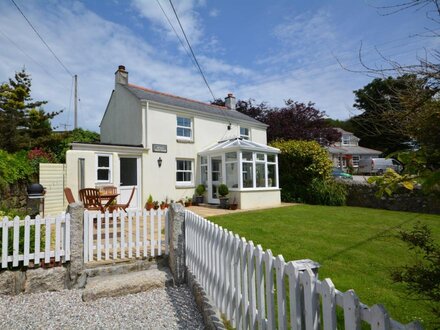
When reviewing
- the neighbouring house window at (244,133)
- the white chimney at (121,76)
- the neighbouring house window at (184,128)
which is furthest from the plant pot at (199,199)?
the white chimney at (121,76)

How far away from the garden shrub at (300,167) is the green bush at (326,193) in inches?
9.3

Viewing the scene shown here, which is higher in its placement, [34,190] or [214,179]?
[214,179]

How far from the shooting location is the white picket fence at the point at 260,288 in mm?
1415

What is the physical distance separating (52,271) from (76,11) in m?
6.19

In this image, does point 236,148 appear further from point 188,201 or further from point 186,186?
point 188,201

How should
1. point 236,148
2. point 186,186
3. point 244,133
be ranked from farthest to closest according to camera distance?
point 244,133, point 186,186, point 236,148

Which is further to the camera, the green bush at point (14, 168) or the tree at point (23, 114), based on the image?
the tree at point (23, 114)

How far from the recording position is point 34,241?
4.68 meters

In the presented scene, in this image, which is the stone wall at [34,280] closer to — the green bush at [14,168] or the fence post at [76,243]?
the fence post at [76,243]

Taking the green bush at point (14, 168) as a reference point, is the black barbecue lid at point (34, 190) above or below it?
below

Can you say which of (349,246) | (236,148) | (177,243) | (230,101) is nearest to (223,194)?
(236,148)

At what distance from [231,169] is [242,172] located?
75 centimetres

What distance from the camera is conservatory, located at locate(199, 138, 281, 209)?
43.3ft

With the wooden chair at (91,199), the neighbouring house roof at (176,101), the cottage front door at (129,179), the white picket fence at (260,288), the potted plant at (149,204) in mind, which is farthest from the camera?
the neighbouring house roof at (176,101)
